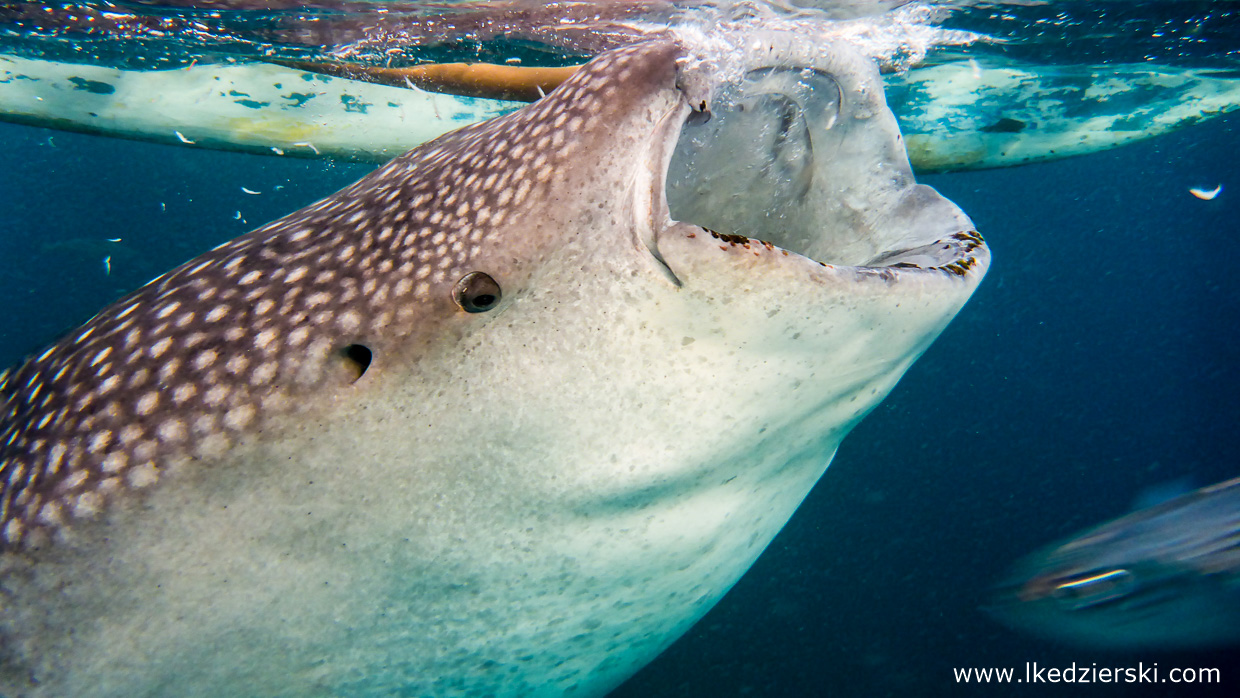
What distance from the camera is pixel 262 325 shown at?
5.70 feet

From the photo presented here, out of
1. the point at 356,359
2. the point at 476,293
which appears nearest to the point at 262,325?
the point at 356,359

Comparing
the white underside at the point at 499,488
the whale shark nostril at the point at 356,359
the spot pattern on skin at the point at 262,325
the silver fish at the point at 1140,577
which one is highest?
the spot pattern on skin at the point at 262,325

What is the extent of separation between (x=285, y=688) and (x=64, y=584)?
0.67 meters

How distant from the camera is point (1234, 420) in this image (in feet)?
193

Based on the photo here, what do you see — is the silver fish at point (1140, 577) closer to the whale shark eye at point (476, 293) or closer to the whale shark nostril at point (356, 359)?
the whale shark eye at point (476, 293)

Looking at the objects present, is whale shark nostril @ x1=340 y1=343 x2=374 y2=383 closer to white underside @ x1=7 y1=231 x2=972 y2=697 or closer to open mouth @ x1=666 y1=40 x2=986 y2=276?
white underside @ x1=7 y1=231 x2=972 y2=697

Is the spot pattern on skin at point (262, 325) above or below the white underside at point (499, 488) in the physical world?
above

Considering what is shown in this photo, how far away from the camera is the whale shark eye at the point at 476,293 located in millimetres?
1607

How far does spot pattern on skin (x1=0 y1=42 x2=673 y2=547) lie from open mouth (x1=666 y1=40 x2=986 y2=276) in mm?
429

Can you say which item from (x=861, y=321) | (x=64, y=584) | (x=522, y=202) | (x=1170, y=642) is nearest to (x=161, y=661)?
(x=64, y=584)

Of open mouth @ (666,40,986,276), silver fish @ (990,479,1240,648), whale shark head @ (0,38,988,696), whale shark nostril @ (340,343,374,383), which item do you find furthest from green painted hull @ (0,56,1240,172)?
whale shark nostril @ (340,343,374,383)

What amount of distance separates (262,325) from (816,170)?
1720 mm

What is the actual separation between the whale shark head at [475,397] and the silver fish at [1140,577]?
352 cm

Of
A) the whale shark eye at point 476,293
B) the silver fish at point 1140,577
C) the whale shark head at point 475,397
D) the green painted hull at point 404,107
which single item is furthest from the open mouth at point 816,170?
the green painted hull at point 404,107
